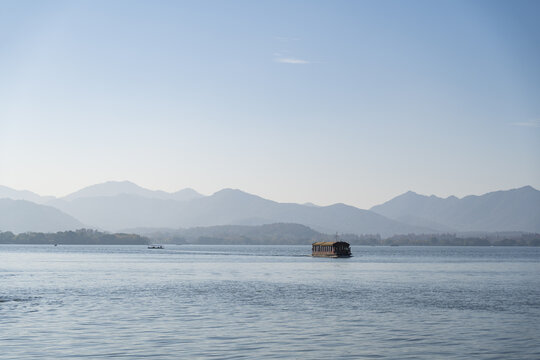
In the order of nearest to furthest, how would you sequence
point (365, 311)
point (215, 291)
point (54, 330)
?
point (54, 330) < point (365, 311) < point (215, 291)

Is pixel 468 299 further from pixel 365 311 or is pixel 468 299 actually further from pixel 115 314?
pixel 115 314

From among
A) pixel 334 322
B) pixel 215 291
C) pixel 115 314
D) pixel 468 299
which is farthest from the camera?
pixel 215 291

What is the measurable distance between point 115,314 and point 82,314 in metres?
2.99

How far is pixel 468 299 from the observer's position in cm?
7300

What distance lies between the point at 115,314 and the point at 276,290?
30875 mm

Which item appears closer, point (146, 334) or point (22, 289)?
point (146, 334)

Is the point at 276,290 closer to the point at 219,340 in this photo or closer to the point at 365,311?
the point at 365,311

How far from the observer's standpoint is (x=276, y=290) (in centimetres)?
8294

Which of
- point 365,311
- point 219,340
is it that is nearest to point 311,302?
point 365,311

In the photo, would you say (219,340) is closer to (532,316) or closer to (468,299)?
(532,316)

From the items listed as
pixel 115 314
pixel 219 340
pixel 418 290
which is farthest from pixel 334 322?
pixel 418 290

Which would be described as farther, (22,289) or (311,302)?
(22,289)

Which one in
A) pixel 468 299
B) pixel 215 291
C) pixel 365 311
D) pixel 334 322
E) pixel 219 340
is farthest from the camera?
pixel 215 291

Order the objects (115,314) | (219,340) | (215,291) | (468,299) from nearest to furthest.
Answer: (219,340) < (115,314) < (468,299) < (215,291)
